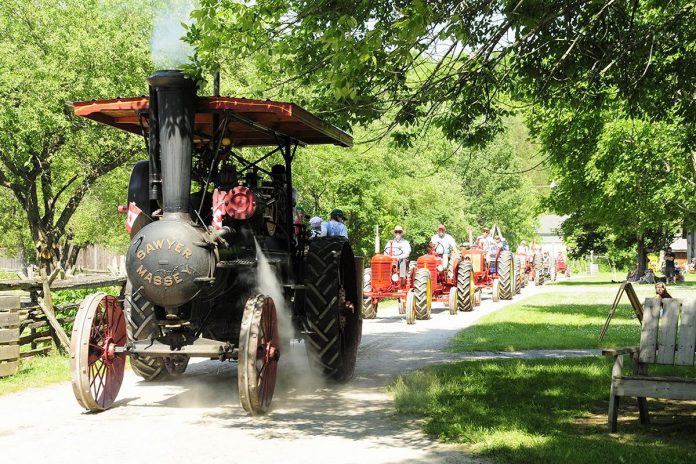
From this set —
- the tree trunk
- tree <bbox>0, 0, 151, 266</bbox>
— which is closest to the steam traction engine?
tree <bbox>0, 0, 151, 266</bbox>

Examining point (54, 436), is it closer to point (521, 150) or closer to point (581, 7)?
point (581, 7)

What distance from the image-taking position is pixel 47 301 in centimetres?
1234

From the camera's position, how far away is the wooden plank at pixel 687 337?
24.7 ft

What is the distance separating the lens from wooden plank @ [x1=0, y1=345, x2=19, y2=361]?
421 inches

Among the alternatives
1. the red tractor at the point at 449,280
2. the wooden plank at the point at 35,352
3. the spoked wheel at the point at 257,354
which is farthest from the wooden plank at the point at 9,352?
the red tractor at the point at 449,280

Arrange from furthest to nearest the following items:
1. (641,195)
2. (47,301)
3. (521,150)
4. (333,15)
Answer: (521,150) < (641,195) < (47,301) < (333,15)

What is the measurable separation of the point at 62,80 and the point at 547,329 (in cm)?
1535

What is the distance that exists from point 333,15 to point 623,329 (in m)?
10.1

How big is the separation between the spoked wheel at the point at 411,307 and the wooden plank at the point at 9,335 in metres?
9.07

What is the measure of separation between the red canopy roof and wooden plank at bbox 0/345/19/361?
322cm

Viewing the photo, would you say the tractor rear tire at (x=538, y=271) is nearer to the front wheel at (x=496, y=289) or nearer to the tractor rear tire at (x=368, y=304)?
the front wheel at (x=496, y=289)

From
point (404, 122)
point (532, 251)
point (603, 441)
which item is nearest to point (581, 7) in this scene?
point (404, 122)

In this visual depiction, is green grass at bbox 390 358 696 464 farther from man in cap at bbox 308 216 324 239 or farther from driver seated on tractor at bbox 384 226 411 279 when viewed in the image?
driver seated on tractor at bbox 384 226 411 279

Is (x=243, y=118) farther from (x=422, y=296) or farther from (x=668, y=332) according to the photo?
(x=422, y=296)
